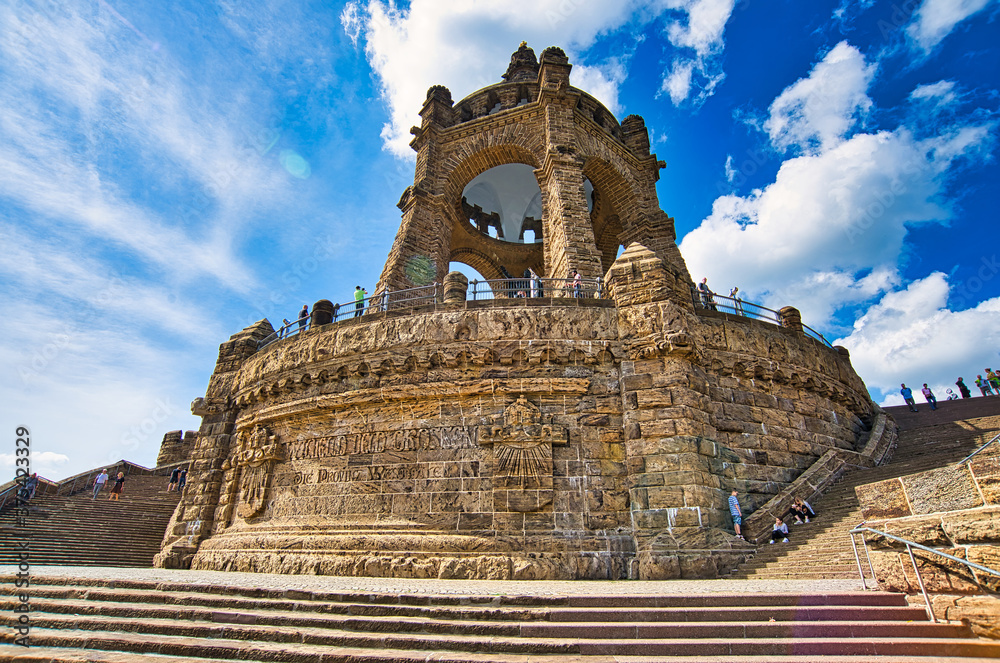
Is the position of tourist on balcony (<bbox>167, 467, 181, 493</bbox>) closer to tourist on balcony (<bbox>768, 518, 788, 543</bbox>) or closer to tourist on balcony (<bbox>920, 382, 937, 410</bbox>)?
tourist on balcony (<bbox>768, 518, 788, 543</bbox>)

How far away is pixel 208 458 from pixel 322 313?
200 inches

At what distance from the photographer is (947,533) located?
13.0 ft

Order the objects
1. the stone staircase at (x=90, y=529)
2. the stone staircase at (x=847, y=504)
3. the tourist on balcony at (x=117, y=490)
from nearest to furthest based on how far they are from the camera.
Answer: the stone staircase at (x=847, y=504), the stone staircase at (x=90, y=529), the tourist on balcony at (x=117, y=490)

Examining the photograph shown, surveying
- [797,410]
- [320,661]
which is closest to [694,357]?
Answer: [797,410]

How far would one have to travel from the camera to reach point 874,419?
43.9 ft

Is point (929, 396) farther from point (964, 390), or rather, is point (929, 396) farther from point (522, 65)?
point (522, 65)

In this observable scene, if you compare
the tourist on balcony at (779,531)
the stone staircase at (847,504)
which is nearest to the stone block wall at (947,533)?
the stone staircase at (847,504)

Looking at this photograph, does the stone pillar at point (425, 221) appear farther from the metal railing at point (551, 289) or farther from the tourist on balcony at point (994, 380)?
the tourist on balcony at point (994, 380)

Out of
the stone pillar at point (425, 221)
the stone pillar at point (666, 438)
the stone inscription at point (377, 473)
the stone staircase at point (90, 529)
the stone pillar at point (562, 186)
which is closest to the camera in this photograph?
the stone pillar at point (666, 438)

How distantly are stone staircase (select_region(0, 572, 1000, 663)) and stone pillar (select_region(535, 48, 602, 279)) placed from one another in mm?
10225

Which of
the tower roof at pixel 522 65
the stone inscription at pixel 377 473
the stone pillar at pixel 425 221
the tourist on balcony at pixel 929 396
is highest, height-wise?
the tower roof at pixel 522 65

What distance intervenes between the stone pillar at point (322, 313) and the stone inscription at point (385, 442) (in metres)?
2.86

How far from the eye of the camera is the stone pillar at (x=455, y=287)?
10.4 m

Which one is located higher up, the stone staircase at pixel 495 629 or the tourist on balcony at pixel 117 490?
the tourist on balcony at pixel 117 490
